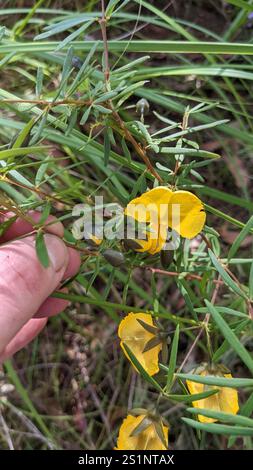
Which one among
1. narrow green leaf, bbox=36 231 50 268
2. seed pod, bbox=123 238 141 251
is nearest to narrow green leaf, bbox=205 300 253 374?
A: seed pod, bbox=123 238 141 251

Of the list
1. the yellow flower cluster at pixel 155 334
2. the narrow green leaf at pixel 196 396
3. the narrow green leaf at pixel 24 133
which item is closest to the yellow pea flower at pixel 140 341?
the yellow flower cluster at pixel 155 334

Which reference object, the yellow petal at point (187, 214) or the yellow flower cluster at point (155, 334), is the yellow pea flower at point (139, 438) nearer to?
the yellow flower cluster at point (155, 334)

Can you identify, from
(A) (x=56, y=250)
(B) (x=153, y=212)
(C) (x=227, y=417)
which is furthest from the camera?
(A) (x=56, y=250)

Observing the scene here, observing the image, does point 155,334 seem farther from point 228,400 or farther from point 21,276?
point 21,276

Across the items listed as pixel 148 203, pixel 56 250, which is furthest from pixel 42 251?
pixel 148 203

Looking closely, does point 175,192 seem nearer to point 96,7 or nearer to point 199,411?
point 199,411

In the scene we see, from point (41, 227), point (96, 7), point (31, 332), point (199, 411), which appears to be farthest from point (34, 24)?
point (199, 411)
